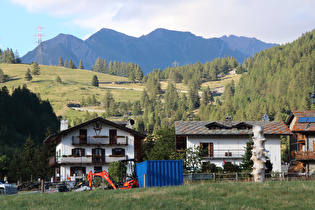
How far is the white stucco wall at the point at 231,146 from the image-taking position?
6588 centimetres

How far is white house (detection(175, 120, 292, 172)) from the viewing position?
65.9 meters

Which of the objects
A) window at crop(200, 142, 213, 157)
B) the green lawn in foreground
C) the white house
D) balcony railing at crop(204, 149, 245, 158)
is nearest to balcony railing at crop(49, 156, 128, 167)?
the white house

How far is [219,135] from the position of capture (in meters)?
66.8

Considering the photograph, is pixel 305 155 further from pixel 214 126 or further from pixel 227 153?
pixel 214 126

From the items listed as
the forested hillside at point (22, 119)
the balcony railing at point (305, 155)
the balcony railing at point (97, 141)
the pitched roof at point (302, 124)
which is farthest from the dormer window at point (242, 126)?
the forested hillside at point (22, 119)

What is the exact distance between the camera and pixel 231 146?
219ft

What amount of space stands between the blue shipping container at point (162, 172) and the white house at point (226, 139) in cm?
2987

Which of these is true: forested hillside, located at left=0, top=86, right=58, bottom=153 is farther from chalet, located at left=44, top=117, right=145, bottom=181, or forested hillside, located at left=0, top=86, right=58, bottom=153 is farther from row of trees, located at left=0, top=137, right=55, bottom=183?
chalet, located at left=44, top=117, right=145, bottom=181

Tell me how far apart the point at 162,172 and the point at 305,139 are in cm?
3470

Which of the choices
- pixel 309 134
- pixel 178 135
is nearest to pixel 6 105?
pixel 178 135

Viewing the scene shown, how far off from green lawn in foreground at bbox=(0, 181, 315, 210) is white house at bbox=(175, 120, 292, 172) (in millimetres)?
36549

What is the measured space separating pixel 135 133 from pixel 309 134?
23.2m

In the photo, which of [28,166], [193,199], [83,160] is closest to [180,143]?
[83,160]

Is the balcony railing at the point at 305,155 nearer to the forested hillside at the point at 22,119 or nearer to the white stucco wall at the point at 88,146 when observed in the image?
the white stucco wall at the point at 88,146
